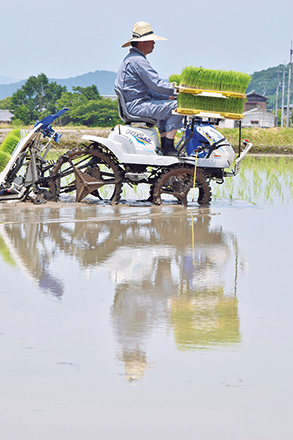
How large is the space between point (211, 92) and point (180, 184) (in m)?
1.17

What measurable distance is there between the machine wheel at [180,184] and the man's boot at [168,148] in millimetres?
180

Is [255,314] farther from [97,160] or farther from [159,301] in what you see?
[97,160]

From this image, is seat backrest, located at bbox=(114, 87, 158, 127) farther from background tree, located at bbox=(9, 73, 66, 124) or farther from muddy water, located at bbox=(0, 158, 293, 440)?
background tree, located at bbox=(9, 73, 66, 124)

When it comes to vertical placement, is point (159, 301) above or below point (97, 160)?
below

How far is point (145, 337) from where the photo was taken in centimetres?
353

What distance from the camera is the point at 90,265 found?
529cm

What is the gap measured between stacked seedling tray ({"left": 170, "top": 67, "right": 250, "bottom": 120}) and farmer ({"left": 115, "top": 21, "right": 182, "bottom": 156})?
0.29m

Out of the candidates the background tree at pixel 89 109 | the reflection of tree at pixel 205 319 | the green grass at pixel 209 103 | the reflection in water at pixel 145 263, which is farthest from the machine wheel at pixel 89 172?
the background tree at pixel 89 109

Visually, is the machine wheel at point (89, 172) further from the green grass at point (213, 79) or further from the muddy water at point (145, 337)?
the muddy water at point (145, 337)

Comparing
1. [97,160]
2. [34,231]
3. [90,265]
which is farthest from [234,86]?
[90,265]

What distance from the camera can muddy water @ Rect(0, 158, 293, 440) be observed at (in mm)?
2676

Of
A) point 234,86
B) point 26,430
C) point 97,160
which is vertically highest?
point 234,86

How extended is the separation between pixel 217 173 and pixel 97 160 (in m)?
1.51

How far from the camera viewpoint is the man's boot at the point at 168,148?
8.91 m
